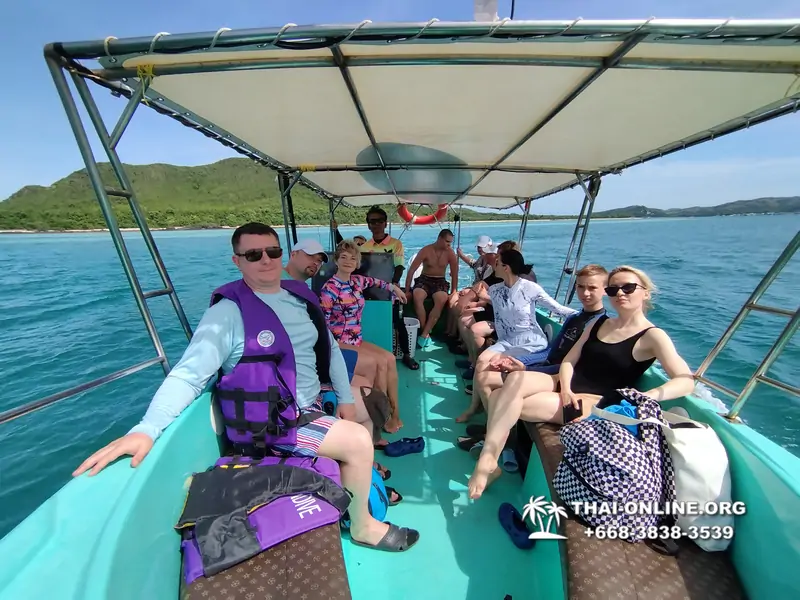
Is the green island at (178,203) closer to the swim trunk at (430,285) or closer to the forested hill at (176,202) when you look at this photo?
the forested hill at (176,202)

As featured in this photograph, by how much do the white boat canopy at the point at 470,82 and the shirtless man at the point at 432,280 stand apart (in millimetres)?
1814

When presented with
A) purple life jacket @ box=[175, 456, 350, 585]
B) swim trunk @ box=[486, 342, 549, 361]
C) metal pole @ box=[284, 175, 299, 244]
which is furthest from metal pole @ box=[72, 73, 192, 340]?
metal pole @ box=[284, 175, 299, 244]

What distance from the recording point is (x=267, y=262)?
67.2 inches

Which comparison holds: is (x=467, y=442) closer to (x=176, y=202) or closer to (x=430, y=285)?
(x=430, y=285)

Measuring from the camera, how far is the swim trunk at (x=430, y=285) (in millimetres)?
4898

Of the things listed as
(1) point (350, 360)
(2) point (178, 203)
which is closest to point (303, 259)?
(1) point (350, 360)

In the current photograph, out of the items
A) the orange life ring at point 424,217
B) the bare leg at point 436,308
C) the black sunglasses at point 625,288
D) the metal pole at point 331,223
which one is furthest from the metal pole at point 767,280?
the orange life ring at point 424,217

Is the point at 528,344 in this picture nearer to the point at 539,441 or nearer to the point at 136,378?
the point at 539,441

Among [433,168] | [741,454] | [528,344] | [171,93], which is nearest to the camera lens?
[741,454]

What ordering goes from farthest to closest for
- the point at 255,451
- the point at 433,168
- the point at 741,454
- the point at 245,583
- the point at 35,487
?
the point at 433,168 → the point at 35,487 → the point at 255,451 → the point at 741,454 → the point at 245,583

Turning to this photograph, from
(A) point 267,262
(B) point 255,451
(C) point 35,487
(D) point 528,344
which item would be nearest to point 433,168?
(D) point 528,344

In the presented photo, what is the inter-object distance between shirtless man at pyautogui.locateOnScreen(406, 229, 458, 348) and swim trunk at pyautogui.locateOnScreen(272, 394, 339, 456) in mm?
3068

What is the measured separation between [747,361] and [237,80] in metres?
8.63

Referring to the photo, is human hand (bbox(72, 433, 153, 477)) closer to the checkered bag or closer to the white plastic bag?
the checkered bag
